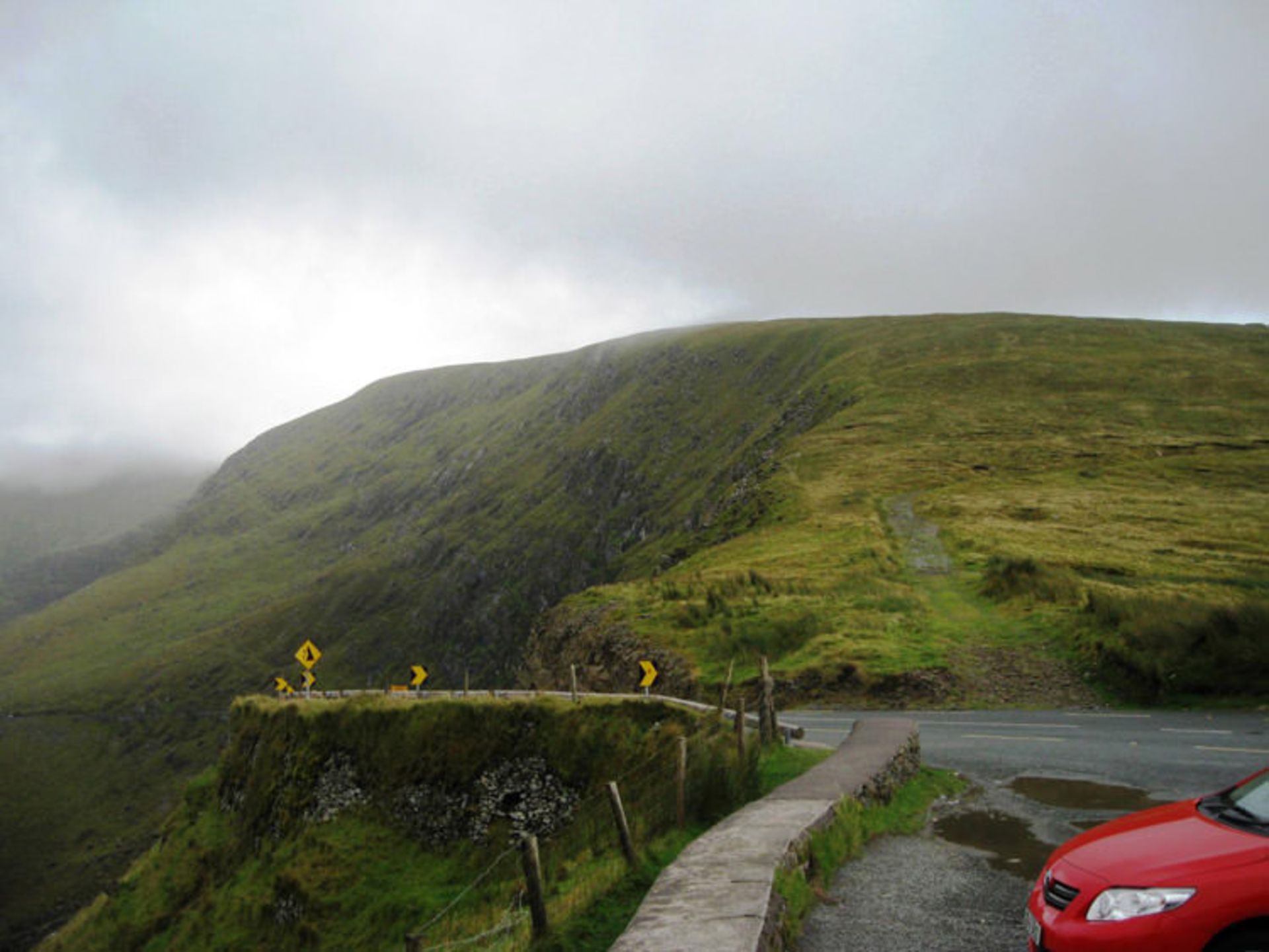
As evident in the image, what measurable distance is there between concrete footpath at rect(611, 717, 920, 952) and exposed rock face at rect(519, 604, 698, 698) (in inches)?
580

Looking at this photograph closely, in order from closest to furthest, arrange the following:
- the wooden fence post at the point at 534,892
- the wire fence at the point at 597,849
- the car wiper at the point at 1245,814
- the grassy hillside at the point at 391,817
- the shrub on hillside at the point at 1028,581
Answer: the car wiper at the point at 1245,814, the wooden fence post at the point at 534,892, the wire fence at the point at 597,849, the grassy hillside at the point at 391,817, the shrub on hillside at the point at 1028,581

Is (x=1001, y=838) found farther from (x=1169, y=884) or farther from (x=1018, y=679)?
(x=1018, y=679)

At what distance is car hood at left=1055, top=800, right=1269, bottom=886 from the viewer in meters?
5.19

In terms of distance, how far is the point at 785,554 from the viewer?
38.6 m

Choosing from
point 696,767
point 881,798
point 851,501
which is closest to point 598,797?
point 696,767

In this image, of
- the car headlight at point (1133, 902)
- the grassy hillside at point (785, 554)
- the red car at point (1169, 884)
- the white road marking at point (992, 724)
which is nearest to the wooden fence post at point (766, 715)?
the white road marking at point (992, 724)

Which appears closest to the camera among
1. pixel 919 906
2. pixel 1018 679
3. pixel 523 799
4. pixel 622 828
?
pixel 919 906

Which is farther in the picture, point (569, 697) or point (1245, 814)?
point (569, 697)

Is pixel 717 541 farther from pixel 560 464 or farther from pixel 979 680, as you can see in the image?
pixel 560 464

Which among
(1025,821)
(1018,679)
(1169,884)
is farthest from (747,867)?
(1018,679)

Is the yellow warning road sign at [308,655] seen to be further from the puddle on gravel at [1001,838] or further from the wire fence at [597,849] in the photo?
the puddle on gravel at [1001,838]

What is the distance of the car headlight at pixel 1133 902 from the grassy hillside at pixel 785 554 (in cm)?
1989

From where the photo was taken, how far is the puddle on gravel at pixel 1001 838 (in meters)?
9.88

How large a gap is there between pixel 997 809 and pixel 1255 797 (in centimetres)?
749
